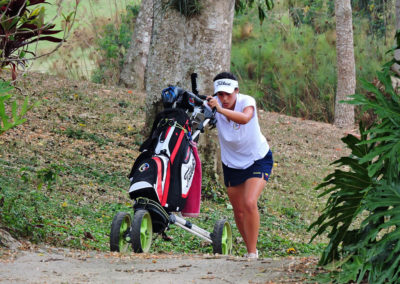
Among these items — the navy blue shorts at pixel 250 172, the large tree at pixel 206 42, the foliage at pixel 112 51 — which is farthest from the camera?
the foliage at pixel 112 51

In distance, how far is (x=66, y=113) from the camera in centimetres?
→ 1179

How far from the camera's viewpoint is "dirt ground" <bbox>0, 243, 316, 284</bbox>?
4559 mm

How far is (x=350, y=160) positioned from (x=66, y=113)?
8.11 meters

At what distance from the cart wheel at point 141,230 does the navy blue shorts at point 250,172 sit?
1.12 meters

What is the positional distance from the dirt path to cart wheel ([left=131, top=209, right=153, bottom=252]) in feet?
0.69

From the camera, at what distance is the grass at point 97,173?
6902mm

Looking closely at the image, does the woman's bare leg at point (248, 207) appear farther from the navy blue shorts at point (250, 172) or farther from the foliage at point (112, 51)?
the foliage at point (112, 51)

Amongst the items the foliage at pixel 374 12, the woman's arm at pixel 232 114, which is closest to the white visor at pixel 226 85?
the woman's arm at pixel 232 114

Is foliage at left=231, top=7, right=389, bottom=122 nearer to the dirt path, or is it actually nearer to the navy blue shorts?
the navy blue shorts

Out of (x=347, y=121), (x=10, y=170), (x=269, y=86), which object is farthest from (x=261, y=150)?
(x=269, y=86)

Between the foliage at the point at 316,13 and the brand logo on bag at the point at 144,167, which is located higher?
the foliage at the point at 316,13

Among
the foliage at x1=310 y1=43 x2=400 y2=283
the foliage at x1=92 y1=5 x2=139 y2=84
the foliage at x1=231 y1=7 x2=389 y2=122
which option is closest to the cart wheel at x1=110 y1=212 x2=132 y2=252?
the foliage at x1=310 y1=43 x2=400 y2=283

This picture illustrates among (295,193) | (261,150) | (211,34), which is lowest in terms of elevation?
(295,193)

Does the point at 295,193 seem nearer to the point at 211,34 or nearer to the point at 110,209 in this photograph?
the point at 211,34
